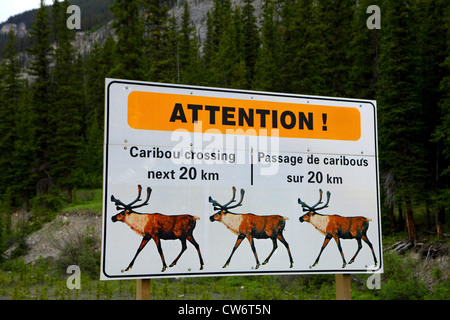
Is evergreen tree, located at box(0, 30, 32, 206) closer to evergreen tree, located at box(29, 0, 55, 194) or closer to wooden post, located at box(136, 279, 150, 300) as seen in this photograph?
evergreen tree, located at box(29, 0, 55, 194)

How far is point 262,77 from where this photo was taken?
3089cm

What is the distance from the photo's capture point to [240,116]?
3869 mm

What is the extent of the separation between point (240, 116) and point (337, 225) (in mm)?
1494

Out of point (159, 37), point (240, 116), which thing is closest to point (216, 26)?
point (159, 37)

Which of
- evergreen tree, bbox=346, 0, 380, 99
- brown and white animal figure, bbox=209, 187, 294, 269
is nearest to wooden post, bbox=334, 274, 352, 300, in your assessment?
brown and white animal figure, bbox=209, 187, 294, 269

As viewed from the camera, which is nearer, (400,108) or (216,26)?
(400,108)

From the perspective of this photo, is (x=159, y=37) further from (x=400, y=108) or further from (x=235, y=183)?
(x=235, y=183)

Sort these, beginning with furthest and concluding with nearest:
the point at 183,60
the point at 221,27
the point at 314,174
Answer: the point at 221,27 → the point at 183,60 → the point at 314,174

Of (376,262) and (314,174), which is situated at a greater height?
(314,174)
